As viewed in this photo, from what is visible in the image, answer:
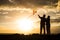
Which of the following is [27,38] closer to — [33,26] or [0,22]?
[33,26]

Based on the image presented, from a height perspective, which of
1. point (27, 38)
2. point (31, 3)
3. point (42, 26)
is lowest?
point (27, 38)

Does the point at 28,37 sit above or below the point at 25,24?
below

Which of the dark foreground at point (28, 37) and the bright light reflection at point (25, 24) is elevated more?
the bright light reflection at point (25, 24)

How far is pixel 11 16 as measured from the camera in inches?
184

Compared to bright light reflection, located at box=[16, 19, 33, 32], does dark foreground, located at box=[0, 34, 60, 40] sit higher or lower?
lower

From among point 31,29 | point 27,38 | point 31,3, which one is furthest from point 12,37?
point 31,3

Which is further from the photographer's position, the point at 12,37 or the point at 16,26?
the point at 16,26

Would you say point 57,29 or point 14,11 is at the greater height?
point 14,11

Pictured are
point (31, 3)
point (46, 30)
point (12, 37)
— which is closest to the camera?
point (12, 37)

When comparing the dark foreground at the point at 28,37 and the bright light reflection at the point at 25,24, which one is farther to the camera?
the bright light reflection at the point at 25,24

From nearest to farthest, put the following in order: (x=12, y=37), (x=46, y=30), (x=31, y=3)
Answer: (x=12, y=37)
(x=46, y=30)
(x=31, y=3)

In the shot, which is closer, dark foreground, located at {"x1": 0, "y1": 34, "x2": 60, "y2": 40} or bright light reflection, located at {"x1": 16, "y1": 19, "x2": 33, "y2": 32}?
dark foreground, located at {"x1": 0, "y1": 34, "x2": 60, "y2": 40}

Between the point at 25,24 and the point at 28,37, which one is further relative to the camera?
the point at 25,24

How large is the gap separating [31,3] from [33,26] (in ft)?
1.98
